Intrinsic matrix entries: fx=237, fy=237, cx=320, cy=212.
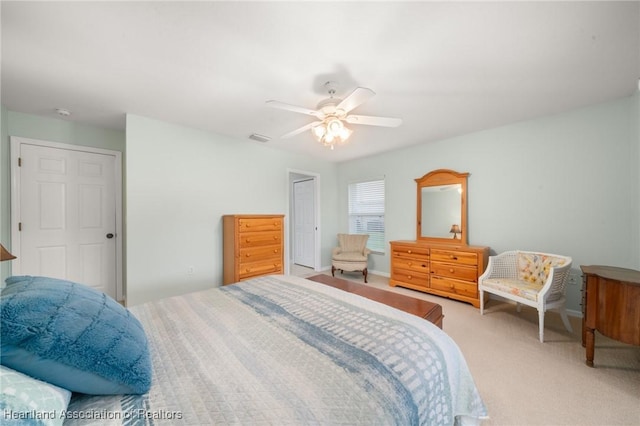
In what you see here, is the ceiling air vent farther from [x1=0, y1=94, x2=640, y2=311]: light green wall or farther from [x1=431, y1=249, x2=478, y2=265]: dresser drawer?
[x1=431, y1=249, x2=478, y2=265]: dresser drawer

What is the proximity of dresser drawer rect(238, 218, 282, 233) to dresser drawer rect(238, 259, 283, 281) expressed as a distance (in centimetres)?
48

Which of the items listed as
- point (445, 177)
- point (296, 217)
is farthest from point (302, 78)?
point (296, 217)

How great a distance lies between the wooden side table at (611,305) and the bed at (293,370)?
61.0 inches

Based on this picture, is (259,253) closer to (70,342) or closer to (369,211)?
(369,211)

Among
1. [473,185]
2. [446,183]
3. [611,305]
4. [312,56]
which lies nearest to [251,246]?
[312,56]

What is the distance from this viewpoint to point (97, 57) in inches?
70.3

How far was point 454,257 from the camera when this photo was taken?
3.31 m

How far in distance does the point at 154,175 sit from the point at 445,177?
4177 mm

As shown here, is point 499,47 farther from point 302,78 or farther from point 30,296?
point 30,296

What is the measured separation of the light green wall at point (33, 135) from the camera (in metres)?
2.57

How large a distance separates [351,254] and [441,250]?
163 cm

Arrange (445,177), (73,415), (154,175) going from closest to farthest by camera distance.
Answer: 1. (73,415)
2. (154,175)
3. (445,177)

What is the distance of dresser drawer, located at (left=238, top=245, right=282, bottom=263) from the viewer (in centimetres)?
323

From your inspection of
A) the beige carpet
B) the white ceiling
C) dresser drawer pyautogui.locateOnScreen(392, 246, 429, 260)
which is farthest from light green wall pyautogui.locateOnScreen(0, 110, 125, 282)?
the beige carpet
